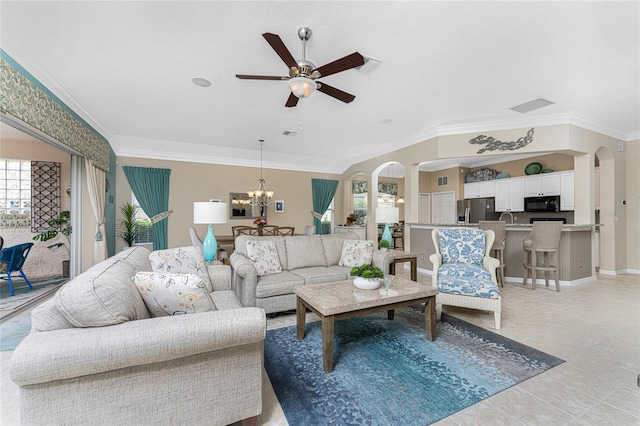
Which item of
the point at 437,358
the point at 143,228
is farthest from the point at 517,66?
the point at 143,228

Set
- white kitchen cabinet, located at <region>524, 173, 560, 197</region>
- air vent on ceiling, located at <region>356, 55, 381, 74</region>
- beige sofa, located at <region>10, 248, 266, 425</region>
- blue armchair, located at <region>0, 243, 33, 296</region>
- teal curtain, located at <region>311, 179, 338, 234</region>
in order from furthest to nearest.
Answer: teal curtain, located at <region>311, 179, 338, 234</region> → white kitchen cabinet, located at <region>524, 173, 560, 197</region> → blue armchair, located at <region>0, 243, 33, 296</region> → air vent on ceiling, located at <region>356, 55, 381, 74</region> → beige sofa, located at <region>10, 248, 266, 425</region>

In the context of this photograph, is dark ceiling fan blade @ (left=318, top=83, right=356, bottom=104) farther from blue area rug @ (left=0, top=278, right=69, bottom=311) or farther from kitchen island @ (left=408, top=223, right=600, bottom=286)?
blue area rug @ (left=0, top=278, right=69, bottom=311)

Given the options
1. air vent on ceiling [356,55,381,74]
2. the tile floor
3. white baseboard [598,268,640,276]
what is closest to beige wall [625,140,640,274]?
white baseboard [598,268,640,276]

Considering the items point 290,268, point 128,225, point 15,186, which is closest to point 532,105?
point 290,268

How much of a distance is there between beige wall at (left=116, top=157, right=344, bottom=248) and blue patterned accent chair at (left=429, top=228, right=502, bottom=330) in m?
4.62

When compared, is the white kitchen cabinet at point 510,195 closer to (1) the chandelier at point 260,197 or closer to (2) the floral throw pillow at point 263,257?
(1) the chandelier at point 260,197

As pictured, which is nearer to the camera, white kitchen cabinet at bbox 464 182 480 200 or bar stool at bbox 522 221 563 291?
bar stool at bbox 522 221 563 291

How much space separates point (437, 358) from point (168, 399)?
195 centimetres

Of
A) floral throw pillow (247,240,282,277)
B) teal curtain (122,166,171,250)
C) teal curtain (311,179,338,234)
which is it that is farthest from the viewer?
teal curtain (311,179,338,234)

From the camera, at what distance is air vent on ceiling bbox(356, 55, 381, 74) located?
9.12 ft

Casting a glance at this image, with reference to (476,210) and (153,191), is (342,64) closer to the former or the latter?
(153,191)

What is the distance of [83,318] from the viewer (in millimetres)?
1224

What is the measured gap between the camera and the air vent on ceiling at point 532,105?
380cm

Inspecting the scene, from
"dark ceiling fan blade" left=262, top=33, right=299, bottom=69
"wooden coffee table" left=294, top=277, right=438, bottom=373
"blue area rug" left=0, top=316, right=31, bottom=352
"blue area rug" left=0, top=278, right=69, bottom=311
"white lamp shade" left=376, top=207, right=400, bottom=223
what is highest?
"dark ceiling fan blade" left=262, top=33, right=299, bottom=69
